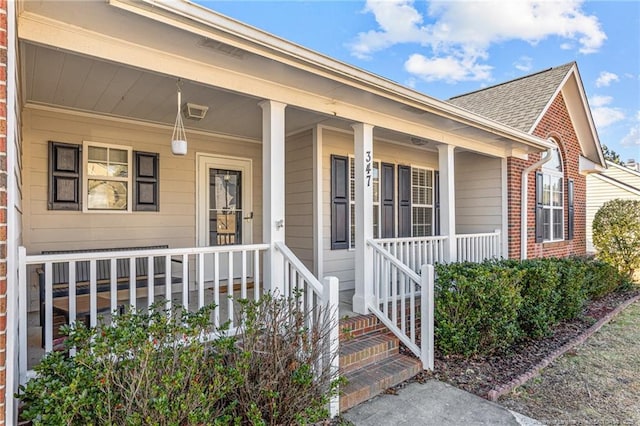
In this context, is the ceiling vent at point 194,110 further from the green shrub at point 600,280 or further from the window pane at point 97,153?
the green shrub at point 600,280

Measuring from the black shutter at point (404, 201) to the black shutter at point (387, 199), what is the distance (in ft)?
0.62

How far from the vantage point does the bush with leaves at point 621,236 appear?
8773 mm

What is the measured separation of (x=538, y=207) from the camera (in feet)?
24.8

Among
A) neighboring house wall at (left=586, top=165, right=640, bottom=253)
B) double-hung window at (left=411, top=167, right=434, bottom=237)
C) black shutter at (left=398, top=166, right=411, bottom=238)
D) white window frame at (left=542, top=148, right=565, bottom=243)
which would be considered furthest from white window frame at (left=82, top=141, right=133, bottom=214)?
neighboring house wall at (left=586, top=165, right=640, bottom=253)

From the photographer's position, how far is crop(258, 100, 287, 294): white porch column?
3.55 meters

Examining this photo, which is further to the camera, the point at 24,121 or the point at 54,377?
the point at 24,121

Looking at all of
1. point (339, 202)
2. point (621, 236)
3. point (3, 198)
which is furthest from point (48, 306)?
point (621, 236)

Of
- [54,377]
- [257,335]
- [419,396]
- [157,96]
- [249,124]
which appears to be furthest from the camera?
[249,124]

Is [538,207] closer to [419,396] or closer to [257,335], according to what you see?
[419,396]

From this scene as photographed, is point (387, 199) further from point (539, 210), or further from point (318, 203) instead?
point (539, 210)

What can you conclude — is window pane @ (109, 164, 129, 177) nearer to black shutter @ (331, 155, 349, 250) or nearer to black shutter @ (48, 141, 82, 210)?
black shutter @ (48, 141, 82, 210)

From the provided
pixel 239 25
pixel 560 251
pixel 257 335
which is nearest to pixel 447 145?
pixel 239 25

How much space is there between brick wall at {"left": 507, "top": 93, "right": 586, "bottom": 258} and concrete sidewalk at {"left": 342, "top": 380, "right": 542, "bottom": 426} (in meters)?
4.39

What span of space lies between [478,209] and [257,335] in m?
6.08
